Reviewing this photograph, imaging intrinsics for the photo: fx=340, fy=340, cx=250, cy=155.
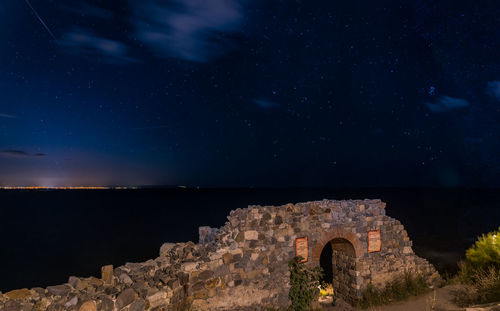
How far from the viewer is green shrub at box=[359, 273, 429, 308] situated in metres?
8.34

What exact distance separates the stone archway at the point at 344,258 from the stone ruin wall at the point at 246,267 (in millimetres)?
24

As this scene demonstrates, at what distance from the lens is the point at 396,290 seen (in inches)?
344

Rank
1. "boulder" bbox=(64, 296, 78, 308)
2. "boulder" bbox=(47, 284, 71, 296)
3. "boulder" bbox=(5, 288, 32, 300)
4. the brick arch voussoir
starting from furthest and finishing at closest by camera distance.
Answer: the brick arch voussoir < "boulder" bbox=(47, 284, 71, 296) < "boulder" bbox=(64, 296, 78, 308) < "boulder" bbox=(5, 288, 32, 300)

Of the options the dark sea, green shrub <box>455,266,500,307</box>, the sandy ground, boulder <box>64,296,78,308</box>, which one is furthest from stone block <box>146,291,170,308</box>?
the dark sea

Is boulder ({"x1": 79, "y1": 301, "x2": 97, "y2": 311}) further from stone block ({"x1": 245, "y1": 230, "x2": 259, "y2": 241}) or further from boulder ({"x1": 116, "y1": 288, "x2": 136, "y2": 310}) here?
stone block ({"x1": 245, "y1": 230, "x2": 259, "y2": 241})

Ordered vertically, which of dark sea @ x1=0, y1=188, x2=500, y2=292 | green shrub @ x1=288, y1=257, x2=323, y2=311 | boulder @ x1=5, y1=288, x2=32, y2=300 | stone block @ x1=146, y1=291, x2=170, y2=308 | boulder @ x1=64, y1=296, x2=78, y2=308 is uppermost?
boulder @ x1=5, y1=288, x2=32, y2=300

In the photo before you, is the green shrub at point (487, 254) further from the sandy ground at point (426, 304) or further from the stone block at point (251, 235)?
the stone block at point (251, 235)

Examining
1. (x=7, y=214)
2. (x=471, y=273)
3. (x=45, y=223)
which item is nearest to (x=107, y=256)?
(x=45, y=223)

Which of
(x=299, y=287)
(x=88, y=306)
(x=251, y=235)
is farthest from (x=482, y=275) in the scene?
(x=88, y=306)

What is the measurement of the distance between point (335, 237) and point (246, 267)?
97.8 inches

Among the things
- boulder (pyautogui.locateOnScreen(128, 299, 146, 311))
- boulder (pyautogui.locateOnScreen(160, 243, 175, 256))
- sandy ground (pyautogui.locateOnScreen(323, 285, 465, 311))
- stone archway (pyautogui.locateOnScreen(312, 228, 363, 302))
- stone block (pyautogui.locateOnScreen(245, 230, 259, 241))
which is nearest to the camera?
boulder (pyautogui.locateOnScreen(128, 299, 146, 311))

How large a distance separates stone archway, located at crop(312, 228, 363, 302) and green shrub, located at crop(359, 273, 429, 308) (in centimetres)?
33

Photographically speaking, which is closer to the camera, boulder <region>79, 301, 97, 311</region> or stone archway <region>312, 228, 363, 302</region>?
boulder <region>79, 301, 97, 311</region>

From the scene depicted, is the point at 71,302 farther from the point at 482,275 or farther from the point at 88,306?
the point at 482,275
